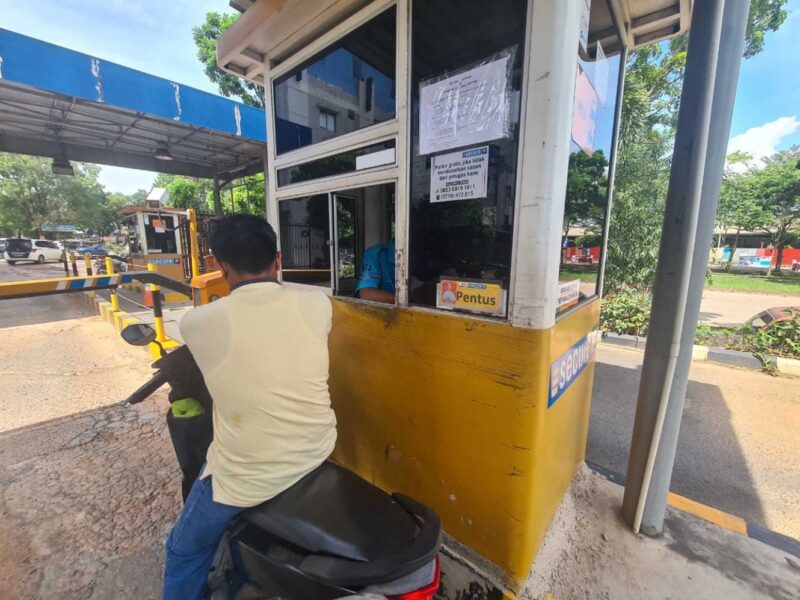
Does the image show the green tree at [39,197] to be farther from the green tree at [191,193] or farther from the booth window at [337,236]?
the booth window at [337,236]

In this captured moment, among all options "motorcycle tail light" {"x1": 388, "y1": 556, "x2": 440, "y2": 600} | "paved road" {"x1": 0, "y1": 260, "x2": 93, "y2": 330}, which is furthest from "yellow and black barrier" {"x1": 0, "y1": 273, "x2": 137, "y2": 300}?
"paved road" {"x1": 0, "y1": 260, "x2": 93, "y2": 330}

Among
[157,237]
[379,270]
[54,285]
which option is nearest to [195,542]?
[379,270]

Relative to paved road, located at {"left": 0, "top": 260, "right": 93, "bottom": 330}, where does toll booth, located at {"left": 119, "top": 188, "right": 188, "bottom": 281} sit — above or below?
above

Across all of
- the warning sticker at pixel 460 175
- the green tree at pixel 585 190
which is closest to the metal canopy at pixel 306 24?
the green tree at pixel 585 190

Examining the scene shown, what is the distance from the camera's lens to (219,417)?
1436 millimetres

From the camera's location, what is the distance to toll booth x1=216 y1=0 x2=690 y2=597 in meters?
1.50

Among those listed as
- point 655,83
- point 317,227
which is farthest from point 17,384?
point 655,83

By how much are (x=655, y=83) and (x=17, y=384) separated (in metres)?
10.7

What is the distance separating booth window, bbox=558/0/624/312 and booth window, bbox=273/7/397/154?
95cm

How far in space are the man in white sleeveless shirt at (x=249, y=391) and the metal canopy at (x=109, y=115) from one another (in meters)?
5.53

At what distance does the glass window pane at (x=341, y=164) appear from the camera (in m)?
1.92

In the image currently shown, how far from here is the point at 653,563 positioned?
195cm

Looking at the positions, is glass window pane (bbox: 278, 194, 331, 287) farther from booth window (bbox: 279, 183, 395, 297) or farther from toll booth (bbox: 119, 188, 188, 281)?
toll booth (bbox: 119, 188, 188, 281)

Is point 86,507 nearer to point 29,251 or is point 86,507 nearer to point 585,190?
point 585,190
